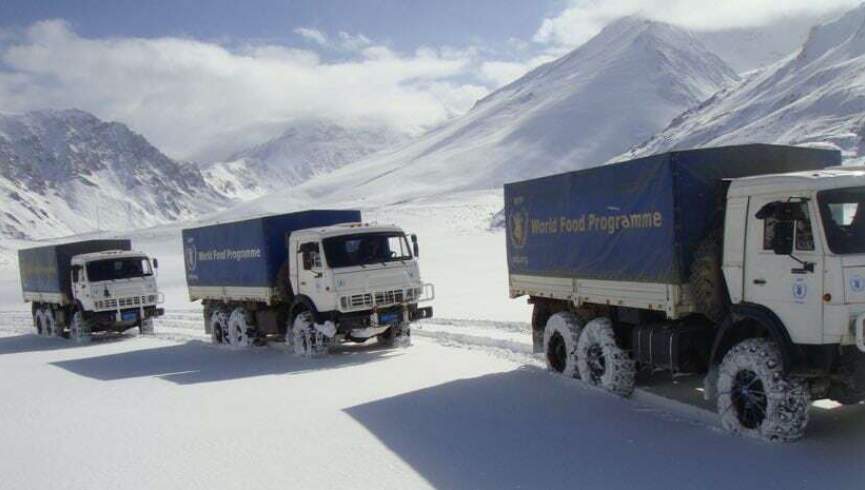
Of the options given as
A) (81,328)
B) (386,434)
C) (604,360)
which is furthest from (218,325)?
(604,360)

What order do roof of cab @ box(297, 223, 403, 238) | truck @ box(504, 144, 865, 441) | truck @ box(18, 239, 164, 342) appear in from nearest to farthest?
truck @ box(504, 144, 865, 441), roof of cab @ box(297, 223, 403, 238), truck @ box(18, 239, 164, 342)

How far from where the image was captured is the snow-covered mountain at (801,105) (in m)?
101

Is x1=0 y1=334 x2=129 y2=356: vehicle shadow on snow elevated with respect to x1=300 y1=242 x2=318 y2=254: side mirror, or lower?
lower

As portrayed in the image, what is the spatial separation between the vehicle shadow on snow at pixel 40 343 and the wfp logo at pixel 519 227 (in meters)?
15.3

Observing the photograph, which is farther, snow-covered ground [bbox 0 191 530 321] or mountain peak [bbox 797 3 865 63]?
mountain peak [bbox 797 3 865 63]

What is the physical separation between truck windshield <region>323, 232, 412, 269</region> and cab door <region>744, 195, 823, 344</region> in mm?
9340

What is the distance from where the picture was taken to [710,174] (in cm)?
1015

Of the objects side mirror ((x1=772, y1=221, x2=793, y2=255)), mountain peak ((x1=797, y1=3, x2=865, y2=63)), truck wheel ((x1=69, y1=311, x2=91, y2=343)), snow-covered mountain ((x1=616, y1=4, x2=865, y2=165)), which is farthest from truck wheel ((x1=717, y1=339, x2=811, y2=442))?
mountain peak ((x1=797, y1=3, x2=865, y2=63))

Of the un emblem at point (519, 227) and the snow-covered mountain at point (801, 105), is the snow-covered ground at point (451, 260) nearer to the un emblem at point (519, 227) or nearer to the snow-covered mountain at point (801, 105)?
the un emblem at point (519, 227)

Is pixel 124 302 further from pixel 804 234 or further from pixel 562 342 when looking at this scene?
pixel 804 234

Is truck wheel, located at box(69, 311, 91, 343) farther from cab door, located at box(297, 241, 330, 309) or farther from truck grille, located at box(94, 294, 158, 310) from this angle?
cab door, located at box(297, 241, 330, 309)

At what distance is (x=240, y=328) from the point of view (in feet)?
66.8

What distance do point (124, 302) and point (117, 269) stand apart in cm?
109

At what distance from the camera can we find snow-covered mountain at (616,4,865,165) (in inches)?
3976
